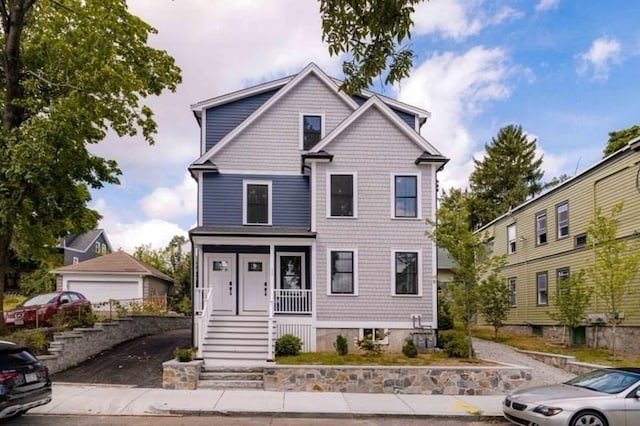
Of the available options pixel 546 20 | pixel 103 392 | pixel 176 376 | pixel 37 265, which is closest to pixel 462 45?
pixel 546 20

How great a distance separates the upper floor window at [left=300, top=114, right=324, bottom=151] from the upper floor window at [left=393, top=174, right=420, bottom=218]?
11.4 ft

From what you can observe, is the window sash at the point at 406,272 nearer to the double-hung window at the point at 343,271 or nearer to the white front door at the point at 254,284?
the double-hung window at the point at 343,271

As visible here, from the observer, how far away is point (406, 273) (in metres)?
18.0

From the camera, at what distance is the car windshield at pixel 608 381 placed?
9.51m

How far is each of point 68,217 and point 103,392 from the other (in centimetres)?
658

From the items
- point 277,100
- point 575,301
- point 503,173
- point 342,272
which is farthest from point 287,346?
point 503,173

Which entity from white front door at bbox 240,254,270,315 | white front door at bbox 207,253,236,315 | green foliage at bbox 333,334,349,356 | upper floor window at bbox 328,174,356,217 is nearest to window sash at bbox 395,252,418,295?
upper floor window at bbox 328,174,356,217

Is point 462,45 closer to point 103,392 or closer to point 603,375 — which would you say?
point 603,375

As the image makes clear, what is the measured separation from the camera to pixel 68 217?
1727 centimetres

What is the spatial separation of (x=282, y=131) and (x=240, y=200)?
2.92 m

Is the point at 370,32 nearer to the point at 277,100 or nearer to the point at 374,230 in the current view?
the point at 374,230

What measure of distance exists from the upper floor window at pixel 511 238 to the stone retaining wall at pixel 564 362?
10005 millimetres

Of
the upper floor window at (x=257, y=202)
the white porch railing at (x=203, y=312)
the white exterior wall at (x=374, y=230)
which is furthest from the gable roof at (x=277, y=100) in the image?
the white porch railing at (x=203, y=312)

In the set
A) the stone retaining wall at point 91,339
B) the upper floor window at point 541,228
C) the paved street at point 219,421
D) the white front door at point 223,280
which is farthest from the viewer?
the upper floor window at point 541,228
